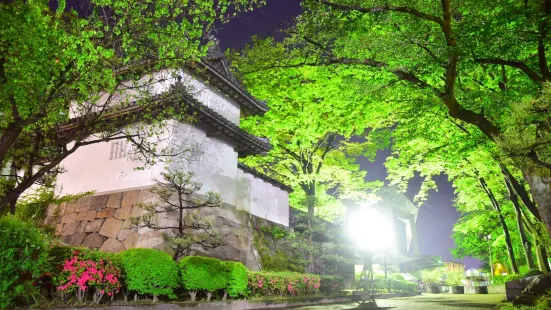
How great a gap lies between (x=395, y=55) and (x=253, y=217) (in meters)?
12.0

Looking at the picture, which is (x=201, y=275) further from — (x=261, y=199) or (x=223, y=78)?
(x=261, y=199)

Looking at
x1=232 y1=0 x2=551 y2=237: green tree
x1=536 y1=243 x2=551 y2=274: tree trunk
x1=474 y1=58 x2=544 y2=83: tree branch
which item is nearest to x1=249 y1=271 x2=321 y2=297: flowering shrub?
x1=232 y1=0 x2=551 y2=237: green tree

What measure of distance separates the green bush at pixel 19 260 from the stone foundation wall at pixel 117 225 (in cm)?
599

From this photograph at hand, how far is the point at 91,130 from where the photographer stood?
371 inches

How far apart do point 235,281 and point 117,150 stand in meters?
7.62

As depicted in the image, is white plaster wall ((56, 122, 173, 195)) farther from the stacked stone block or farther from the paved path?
the paved path

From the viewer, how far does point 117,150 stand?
48.9 feet

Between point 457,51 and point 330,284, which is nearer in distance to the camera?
point 457,51

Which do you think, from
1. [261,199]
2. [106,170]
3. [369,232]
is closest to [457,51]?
[369,232]

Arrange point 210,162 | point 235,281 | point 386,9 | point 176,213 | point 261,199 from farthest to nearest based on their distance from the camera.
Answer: point 261,199 → point 210,162 → point 176,213 → point 235,281 → point 386,9

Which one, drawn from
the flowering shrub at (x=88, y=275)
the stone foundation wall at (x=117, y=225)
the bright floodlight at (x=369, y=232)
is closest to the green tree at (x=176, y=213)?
the stone foundation wall at (x=117, y=225)

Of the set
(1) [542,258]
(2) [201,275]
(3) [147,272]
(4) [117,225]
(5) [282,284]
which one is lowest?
(5) [282,284]

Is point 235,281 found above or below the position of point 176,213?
A: below

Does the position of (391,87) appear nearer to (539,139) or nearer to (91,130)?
(539,139)
